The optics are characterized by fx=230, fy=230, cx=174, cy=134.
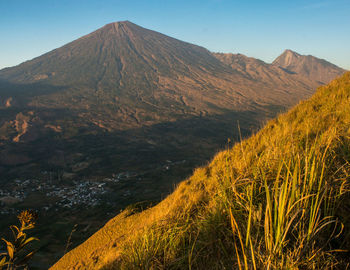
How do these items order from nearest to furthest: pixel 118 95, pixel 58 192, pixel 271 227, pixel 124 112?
pixel 271 227 < pixel 58 192 < pixel 124 112 < pixel 118 95

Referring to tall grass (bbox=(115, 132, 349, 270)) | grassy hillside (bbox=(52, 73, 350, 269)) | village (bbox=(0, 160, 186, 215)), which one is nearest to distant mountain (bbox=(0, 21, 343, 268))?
village (bbox=(0, 160, 186, 215))

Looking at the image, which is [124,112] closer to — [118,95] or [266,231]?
[118,95]

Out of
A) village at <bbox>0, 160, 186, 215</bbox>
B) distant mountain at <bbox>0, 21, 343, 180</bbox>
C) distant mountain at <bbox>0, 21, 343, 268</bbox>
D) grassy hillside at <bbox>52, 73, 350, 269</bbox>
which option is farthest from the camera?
distant mountain at <bbox>0, 21, 343, 180</bbox>

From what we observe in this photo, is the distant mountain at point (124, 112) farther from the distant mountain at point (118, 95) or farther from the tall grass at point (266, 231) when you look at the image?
the tall grass at point (266, 231)

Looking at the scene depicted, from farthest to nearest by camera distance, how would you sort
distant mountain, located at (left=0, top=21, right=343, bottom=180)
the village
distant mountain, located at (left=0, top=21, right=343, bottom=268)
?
distant mountain, located at (left=0, top=21, right=343, bottom=180) → distant mountain, located at (left=0, top=21, right=343, bottom=268) → the village

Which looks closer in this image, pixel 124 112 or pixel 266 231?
pixel 266 231

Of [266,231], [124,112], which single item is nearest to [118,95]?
[124,112]

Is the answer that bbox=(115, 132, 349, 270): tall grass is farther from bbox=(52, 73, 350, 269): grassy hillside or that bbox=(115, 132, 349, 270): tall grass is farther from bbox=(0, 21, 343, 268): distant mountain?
bbox=(0, 21, 343, 268): distant mountain

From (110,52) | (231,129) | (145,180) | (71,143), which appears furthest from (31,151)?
(110,52)

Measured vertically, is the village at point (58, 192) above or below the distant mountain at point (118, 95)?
below

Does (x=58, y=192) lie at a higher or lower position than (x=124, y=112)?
lower

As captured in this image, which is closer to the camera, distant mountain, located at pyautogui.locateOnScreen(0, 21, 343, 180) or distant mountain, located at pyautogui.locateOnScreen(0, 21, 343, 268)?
distant mountain, located at pyautogui.locateOnScreen(0, 21, 343, 268)

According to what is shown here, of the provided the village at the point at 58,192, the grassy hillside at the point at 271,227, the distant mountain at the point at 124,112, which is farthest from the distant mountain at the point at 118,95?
the grassy hillside at the point at 271,227

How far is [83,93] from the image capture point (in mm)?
86312
